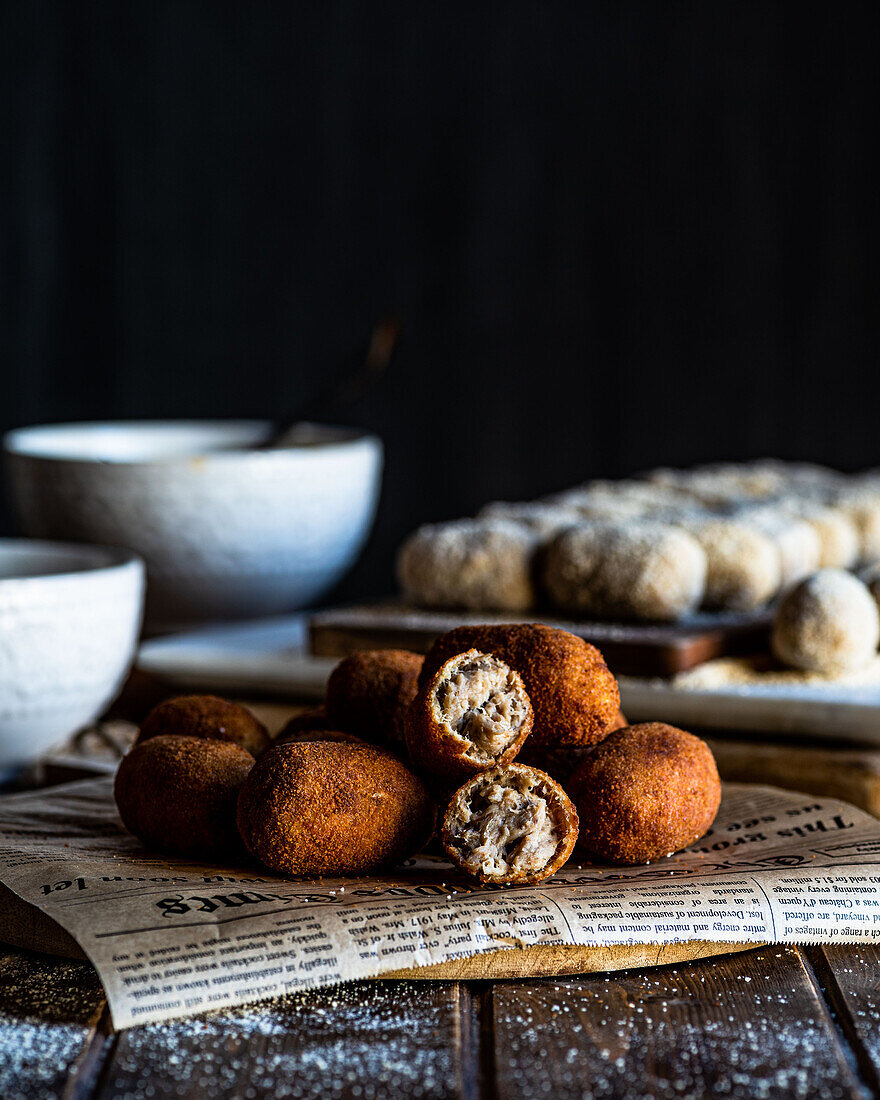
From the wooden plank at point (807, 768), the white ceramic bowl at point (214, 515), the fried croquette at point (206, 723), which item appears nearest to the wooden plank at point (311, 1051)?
the fried croquette at point (206, 723)

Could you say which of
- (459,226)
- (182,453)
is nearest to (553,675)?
(182,453)

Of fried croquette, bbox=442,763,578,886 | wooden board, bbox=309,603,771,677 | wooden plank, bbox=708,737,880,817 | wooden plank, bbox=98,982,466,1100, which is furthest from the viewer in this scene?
wooden board, bbox=309,603,771,677

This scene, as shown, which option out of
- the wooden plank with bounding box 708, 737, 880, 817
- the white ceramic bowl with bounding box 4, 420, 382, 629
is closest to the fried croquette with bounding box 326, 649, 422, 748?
the wooden plank with bounding box 708, 737, 880, 817

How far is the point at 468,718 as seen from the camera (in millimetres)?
711

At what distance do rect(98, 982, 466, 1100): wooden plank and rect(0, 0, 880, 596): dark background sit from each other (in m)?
1.85

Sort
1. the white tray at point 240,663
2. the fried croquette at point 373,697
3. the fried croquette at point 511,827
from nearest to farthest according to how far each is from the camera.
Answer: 1. the fried croquette at point 511,827
2. the fried croquette at point 373,697
3. the white tray at point 240,663

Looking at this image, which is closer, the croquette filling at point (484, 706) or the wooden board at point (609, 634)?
the croquette filling at point (484, 706)

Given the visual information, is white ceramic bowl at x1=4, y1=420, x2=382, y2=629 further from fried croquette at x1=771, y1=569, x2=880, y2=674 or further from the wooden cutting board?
the wooden cutting board

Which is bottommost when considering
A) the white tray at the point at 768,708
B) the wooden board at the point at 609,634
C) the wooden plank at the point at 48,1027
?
the wooden plank at the point at 48,1027

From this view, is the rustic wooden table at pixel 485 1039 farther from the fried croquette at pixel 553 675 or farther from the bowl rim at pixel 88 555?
the bowl rim at pixel 88 555

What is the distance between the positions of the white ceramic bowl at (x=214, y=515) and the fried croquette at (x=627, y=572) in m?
0.33

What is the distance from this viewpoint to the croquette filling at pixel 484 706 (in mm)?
704

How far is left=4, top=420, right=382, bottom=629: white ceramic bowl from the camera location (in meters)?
1.33

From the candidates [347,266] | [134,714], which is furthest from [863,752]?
[347,266]
